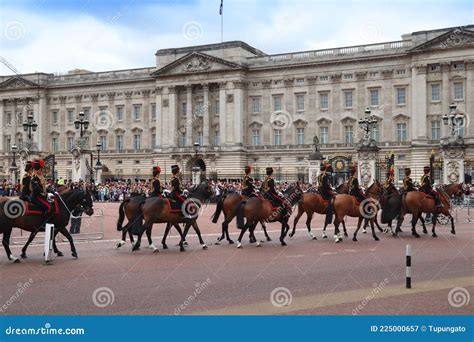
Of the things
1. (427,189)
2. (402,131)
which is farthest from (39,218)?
→ (402,131)

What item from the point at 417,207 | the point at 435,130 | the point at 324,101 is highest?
the point at 324,101

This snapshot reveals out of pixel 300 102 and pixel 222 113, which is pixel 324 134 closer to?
pixel 300 102

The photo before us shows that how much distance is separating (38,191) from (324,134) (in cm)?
5739

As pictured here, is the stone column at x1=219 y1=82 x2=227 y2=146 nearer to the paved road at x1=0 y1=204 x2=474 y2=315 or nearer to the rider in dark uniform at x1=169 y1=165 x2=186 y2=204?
the paved road at x1=0 y1=204 x2=474 y2=315

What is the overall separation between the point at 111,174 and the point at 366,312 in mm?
74967

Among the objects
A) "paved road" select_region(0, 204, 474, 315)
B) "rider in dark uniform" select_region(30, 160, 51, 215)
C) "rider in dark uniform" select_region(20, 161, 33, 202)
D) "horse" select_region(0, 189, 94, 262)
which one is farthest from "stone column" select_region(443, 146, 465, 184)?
"rider in dark uniform" select_region(20, 161, 33, 202)

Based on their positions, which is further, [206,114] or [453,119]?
[206,114]

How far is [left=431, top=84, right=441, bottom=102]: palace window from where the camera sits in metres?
62.3

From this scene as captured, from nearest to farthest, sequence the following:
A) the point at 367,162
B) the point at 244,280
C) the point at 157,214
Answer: the point at 244,280 < the point at 157,214 < the point at 367,162

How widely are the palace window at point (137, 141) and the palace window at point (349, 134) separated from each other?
28.9 m

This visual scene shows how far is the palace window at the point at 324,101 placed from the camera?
69.1 m

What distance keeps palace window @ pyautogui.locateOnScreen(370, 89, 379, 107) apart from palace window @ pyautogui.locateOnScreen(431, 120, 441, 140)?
23.1 ft

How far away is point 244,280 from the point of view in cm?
1156

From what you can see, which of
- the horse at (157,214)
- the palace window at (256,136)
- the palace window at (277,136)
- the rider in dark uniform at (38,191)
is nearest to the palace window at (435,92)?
the palace window at (277,136)
